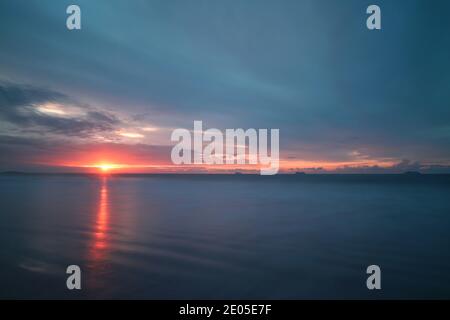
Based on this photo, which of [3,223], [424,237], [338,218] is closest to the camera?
[424,237]

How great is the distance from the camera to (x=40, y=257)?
10406 mm

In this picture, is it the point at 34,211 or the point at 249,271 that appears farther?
the point at 34,211

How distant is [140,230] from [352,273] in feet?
37.8

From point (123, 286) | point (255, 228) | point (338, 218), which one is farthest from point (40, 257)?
point (338, 218)

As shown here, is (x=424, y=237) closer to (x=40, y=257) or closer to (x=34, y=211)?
(x=40, y=257)
